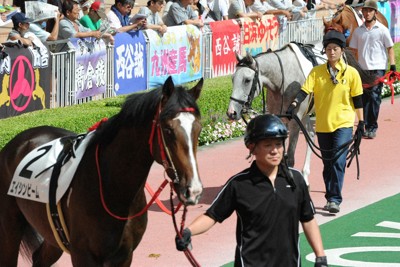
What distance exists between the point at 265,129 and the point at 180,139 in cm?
85

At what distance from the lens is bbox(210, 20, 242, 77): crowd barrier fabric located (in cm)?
2009

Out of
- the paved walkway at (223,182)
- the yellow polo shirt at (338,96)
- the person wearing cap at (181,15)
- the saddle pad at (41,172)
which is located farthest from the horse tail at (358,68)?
the saddle pad at (41,172)

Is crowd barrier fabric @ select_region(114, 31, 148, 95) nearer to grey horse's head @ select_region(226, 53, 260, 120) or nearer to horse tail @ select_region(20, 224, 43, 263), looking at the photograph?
Answer: grey horse's head @ select_region(226, 53, 260, 120)

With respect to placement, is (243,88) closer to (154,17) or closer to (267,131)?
(154,17)

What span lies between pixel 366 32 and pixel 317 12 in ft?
33.2

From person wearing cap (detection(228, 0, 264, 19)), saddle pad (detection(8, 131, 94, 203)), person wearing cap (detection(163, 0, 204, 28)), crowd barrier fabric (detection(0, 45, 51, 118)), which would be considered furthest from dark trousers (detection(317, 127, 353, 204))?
person wearing cap (detection(228, 0, 264, 19))

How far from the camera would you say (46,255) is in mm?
8570

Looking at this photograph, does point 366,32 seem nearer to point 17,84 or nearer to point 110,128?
point 17,84

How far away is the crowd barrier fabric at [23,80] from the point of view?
A: 14.3m

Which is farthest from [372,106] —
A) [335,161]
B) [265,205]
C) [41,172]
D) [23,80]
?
[265,205]

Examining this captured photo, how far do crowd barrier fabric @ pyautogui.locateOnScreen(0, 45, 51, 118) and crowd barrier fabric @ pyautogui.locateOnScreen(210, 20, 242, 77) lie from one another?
17.2ft

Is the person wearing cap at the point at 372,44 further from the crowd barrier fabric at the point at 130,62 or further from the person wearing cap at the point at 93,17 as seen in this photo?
the person wearing cap at the point at 93,17

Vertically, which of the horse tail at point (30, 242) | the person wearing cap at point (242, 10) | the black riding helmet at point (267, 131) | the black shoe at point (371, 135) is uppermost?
the black riding helmet at point (267, 131)

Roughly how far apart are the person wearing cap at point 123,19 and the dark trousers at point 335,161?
244 inches
